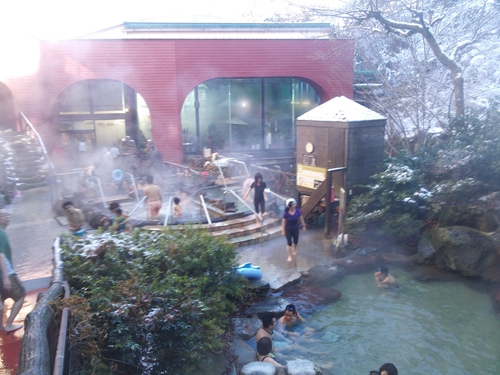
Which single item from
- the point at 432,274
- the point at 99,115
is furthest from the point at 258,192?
the point at 99,115

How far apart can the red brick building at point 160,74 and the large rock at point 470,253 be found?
35.5 ft

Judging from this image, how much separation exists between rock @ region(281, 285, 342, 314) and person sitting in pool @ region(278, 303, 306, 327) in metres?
0.44

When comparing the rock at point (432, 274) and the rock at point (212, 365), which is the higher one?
the rock at point (212, 365)

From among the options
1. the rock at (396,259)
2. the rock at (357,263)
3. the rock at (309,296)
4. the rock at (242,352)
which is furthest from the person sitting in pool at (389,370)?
the rock at (396,259)

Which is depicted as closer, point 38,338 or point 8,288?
point 38,338

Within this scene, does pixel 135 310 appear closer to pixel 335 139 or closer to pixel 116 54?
pixel 335 139

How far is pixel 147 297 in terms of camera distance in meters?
4.86

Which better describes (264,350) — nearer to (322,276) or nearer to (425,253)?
(322,276)

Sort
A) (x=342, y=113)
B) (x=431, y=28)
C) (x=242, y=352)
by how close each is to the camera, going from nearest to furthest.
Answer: (x=242, y=352) → (x=342, y=113) → (x=431, y=28)

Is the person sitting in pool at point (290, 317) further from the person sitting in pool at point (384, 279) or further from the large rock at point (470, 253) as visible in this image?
the large rock at point (470, 253)

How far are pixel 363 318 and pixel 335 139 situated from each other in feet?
16.7

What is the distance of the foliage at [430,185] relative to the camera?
9.90 m

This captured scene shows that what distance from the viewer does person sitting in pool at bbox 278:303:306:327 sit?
723 cm

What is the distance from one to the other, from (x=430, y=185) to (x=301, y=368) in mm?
6677
